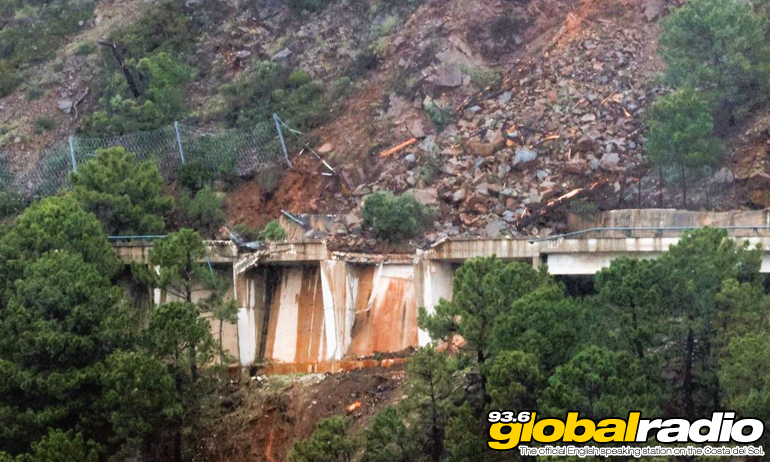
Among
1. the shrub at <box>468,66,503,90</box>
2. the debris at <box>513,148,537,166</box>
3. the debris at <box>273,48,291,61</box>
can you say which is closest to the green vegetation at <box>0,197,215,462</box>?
the debris at <box>513,148,537,166</box>

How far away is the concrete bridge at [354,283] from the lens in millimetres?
47719

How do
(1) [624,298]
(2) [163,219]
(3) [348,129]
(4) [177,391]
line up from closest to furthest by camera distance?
(1) [624,298] → (4) [177,391] → (2) [163,219] → (3) [348,129]

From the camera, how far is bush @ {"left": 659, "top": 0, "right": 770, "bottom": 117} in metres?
52.6

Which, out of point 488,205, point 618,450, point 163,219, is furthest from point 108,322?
point 618,450

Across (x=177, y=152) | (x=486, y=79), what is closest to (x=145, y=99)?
(x=177, y=152)

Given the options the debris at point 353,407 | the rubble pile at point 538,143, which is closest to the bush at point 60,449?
the debris at point 353,407

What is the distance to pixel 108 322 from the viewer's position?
152 ft

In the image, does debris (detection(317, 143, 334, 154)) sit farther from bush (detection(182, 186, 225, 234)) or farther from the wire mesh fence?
bush (detection(182, 186, 225, 234))

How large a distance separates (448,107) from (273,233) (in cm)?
789

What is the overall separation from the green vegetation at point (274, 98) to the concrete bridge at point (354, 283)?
30.7ft

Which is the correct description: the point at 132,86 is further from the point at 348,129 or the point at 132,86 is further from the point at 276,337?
the point at 276,337

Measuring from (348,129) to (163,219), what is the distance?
7.49m

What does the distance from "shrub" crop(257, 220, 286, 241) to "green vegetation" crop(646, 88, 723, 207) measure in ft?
36.3

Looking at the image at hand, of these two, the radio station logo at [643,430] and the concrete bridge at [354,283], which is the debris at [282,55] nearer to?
the concrete bridge at [354,283]
